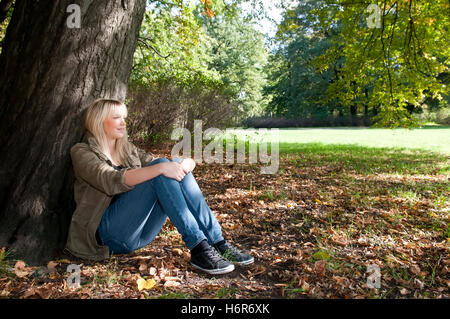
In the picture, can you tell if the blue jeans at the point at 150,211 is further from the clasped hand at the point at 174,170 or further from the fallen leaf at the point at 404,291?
the fallen leaf at the point at 404,291

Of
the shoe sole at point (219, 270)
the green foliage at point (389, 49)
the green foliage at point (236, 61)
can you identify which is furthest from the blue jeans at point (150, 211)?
the green foliage at point (236, 61)

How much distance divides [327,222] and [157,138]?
5297mm

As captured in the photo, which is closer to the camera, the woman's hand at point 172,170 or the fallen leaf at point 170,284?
the fallen leaf at point 170,284

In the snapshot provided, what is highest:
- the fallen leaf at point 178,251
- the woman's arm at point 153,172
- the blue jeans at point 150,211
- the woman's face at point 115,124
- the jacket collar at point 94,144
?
the woman's face at point 115,124

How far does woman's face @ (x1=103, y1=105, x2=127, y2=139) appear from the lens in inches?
94.7

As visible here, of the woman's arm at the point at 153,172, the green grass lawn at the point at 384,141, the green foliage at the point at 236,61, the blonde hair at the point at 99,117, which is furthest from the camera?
the green foliage at the point at 236,61

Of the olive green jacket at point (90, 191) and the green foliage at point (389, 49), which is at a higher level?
the green foliage at point (389, 49)

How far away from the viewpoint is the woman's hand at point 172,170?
2236 mm

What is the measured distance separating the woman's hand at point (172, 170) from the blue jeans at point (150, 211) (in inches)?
1.4

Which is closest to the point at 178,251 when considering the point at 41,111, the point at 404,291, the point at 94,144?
the point at 94,144

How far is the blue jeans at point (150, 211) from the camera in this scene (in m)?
2.26

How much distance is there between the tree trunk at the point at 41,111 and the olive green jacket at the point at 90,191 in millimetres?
221

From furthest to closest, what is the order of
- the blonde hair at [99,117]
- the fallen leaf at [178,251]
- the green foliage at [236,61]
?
1. the green foliage at [236,61]
2. the fallen leaf at [178,251]
3. the blonde hair at [99,117]

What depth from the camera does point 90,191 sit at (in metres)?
2.25
